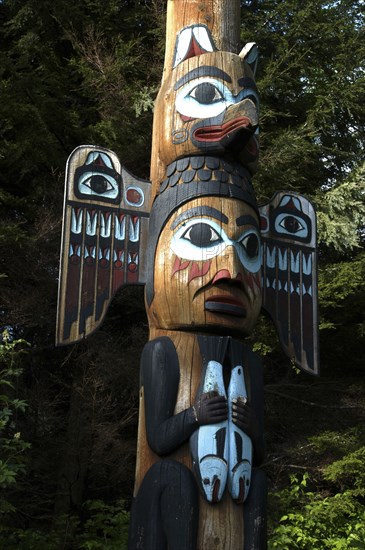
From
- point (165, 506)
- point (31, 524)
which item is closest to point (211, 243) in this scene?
point (165, 506)

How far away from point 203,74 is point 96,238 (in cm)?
132

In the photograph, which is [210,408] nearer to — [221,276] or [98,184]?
[221,276]

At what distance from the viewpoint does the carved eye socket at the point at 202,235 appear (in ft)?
13.3

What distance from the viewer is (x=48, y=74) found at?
871cm

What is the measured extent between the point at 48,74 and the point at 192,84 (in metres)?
4.80

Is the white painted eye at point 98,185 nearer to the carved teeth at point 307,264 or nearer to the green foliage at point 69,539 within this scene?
the carved teeth at point 307,264

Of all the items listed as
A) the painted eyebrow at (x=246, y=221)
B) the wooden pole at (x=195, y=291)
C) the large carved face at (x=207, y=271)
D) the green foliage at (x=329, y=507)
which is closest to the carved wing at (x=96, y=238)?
the wooden pole at (x=195, y=291)

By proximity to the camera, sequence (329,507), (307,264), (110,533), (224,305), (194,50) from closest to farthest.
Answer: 1. (224,305)
2. (194,50)
3. (307,264)
4. (110,533)
5. (329,507)

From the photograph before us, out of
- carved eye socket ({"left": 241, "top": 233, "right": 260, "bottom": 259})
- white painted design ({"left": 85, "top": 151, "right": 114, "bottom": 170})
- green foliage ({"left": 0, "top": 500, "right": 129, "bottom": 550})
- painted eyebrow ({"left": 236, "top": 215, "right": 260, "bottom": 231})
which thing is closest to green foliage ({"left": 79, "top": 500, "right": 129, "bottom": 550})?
green foliage ({"left": 0, "top": 500, "right": 129, "bottom": 550})

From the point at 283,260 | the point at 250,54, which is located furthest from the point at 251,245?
the point at 250,54

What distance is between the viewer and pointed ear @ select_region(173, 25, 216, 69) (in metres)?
4.70

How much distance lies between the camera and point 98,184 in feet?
14.4

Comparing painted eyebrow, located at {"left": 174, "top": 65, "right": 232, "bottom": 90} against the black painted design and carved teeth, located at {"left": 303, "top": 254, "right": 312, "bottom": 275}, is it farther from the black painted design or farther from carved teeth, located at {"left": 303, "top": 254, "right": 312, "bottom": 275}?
Result: the black painted design

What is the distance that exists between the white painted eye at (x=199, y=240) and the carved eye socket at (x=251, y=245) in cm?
15
